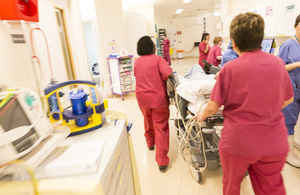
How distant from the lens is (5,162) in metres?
0.77

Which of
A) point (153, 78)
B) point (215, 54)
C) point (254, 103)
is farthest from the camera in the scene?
point (215, 54)

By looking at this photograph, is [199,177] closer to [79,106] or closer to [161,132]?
[161,132]

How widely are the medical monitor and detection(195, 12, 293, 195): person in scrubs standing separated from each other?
0.99 meters

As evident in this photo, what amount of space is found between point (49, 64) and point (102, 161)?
1800 mm

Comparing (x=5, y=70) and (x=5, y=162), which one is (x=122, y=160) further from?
→ (x=5, y=70)

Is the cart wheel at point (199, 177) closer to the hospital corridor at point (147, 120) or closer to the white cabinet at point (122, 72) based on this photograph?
the hospital corridor at point (147, 120)

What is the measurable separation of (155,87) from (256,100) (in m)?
1.09

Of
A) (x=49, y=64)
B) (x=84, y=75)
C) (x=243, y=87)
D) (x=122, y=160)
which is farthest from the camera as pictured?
(x=84, y=75)

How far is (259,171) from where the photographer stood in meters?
1.10

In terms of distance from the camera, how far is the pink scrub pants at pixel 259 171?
3.45 feet

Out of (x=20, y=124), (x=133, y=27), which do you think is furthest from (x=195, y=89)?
(x=133, y=27)

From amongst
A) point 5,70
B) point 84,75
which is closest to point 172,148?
point 5,70

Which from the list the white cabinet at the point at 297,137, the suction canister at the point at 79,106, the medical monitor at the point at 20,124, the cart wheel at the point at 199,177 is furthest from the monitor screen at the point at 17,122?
the white cabinet at the point at 297,137

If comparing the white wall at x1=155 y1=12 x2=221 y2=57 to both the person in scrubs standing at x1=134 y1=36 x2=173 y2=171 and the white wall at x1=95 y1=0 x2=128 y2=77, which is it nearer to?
the white wall at x1=95 y1=0 x2=128 y2=77
